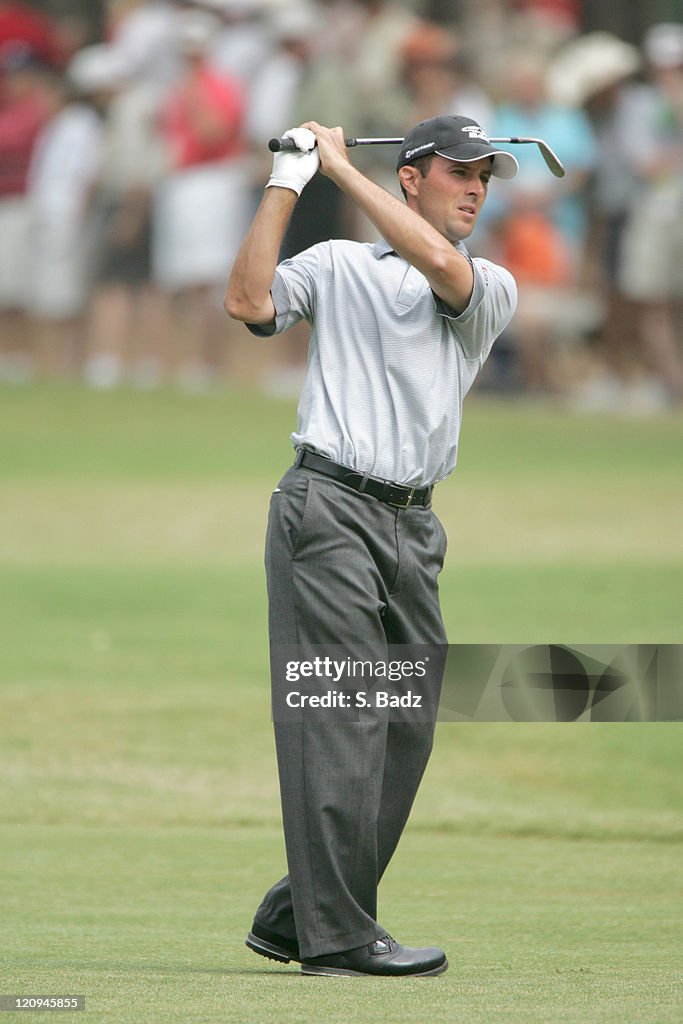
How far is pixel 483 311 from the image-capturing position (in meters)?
5.13

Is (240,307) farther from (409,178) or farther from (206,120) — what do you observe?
(206,120)

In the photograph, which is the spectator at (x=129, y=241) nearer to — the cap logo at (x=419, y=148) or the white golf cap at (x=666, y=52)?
the white golf cap at (x=666, y=52)

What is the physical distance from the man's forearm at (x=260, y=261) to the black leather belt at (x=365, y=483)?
36 cm

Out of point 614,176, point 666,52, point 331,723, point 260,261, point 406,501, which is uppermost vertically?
point 666,52

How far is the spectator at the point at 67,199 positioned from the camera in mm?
19703

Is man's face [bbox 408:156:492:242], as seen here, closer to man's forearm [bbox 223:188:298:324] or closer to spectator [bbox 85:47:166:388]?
man's forearm [bbox 223:188:298:324]

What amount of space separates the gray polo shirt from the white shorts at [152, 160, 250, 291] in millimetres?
13404

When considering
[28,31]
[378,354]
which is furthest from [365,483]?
[28,31]

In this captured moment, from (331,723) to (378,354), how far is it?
0.89 meters

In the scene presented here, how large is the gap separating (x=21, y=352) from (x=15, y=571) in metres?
8.23

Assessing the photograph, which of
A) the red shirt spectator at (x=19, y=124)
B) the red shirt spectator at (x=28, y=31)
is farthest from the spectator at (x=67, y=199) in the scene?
the red shirt spectator at (x=28, y=31)

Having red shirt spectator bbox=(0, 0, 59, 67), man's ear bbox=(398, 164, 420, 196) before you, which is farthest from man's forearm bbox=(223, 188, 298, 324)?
red shirt spectator bbox=(0, 0, 59, 67)

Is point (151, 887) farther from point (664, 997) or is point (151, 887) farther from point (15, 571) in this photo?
point (15, 571)

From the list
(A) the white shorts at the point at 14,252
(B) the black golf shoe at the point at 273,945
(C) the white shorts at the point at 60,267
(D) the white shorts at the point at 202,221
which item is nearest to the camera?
(B) the black golf shoe at the point at 273,945
